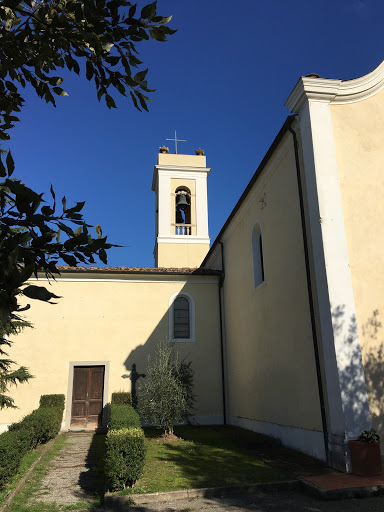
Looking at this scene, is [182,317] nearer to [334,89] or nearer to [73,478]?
[73,478]

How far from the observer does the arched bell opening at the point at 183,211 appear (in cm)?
2336

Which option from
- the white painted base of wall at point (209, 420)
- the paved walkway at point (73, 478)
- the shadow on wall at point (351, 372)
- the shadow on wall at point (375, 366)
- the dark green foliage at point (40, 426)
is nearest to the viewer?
the paved walkway at point (73, 478)

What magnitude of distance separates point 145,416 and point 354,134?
9.24 meters

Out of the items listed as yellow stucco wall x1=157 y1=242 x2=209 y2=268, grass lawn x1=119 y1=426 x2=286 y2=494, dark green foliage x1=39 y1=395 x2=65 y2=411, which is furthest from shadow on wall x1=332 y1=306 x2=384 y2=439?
yellow stucco wall x1=157 y1=242 x2=209 y2=268

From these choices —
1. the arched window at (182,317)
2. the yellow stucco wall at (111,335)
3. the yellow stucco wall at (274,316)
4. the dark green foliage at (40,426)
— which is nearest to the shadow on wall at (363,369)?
the yellow stucco wall at (274,316)

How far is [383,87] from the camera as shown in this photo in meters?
10.0

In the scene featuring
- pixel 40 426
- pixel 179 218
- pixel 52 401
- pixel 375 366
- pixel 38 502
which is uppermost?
pixel 179 218

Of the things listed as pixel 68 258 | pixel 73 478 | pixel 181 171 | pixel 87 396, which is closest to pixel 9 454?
pixel 73 478

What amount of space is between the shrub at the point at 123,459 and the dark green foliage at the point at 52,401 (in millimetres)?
7258

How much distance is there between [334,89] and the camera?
9438 mm

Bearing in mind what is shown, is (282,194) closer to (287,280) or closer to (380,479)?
(287,280)

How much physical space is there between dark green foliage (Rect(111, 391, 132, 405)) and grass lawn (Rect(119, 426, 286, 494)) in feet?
8.25

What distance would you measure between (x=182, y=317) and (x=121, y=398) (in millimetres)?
3781

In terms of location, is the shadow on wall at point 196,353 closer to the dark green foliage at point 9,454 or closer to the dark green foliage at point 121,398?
the dark green foliage at point 121,398
